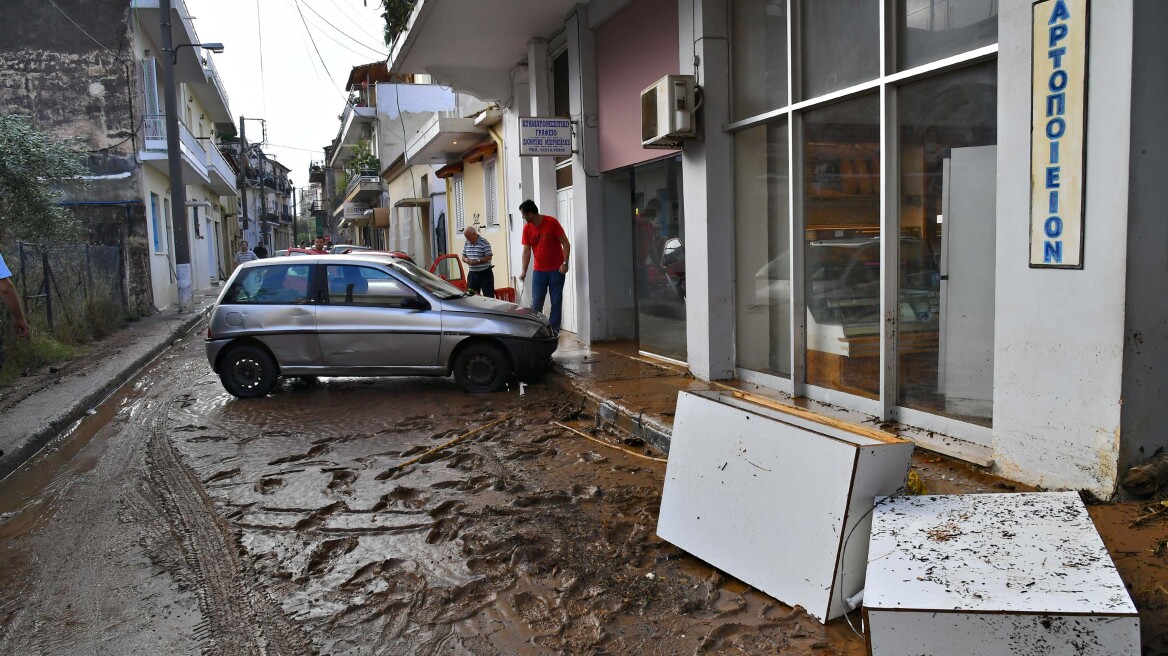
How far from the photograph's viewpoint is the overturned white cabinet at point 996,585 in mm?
2701

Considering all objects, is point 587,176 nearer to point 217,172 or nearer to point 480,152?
point 480,152

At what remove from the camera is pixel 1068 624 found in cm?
269

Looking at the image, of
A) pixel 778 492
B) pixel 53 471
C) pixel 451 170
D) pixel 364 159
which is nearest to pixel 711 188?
pixel 778 492

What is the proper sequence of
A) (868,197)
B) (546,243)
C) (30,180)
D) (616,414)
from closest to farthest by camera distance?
1. (868,197)
2. (616,414)
3. (546,243)
4. (30,180)

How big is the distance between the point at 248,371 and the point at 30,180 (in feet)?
21.1

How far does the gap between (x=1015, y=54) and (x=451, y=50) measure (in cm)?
1058

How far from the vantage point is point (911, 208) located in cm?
589

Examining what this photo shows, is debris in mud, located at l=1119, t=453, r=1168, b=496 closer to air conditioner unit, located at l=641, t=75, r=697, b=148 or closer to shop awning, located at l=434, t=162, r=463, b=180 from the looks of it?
air conditioner unit, located at l=641, t=75, r=697, b=148

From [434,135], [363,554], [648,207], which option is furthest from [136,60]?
[363,554]

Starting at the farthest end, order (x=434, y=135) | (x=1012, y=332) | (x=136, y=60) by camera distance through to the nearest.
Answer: (x=136, y=60)
(x=434, y=135)
(x=1012, y=332)

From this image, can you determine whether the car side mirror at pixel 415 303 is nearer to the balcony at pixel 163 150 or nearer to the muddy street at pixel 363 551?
the muddy street at pixel 363 551

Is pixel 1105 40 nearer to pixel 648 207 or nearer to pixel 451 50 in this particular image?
pixel 648 207

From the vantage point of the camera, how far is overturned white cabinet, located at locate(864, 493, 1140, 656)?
270 centimetres

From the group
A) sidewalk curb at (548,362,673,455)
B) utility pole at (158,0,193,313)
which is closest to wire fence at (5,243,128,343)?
utility pole at (158,0,193,313)
